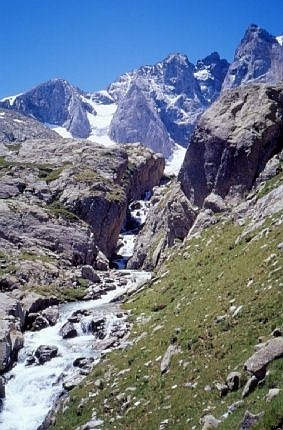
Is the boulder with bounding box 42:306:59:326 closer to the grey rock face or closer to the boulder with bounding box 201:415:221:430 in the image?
the grey rock face

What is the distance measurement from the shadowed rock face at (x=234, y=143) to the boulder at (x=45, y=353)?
42309 millimetres

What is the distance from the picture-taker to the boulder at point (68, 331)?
53816 millimetres

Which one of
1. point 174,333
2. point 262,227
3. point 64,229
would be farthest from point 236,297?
point 64,229

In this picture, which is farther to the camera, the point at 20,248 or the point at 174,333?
the point at 20,248

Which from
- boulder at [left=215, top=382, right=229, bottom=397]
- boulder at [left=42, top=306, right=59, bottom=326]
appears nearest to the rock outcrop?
boulder at [left=42, top=306, right=59, bottom=326]

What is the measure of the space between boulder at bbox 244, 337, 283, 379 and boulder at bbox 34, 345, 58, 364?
1071 inches

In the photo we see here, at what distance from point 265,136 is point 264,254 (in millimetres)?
46558

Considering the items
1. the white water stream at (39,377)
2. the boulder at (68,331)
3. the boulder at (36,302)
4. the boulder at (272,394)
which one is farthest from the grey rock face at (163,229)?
the boulder at (272,394)

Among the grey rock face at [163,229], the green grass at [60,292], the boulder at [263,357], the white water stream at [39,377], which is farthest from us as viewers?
the grey rock face at [163,229]

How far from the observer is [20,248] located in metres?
88.5

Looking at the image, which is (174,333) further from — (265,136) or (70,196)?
(70,196)

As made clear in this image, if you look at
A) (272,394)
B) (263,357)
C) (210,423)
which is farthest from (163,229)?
(272,394)

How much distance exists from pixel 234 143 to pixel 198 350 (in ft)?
190

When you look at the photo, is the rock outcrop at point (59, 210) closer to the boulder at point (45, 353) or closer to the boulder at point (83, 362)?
the boulder at point (45, 353)
